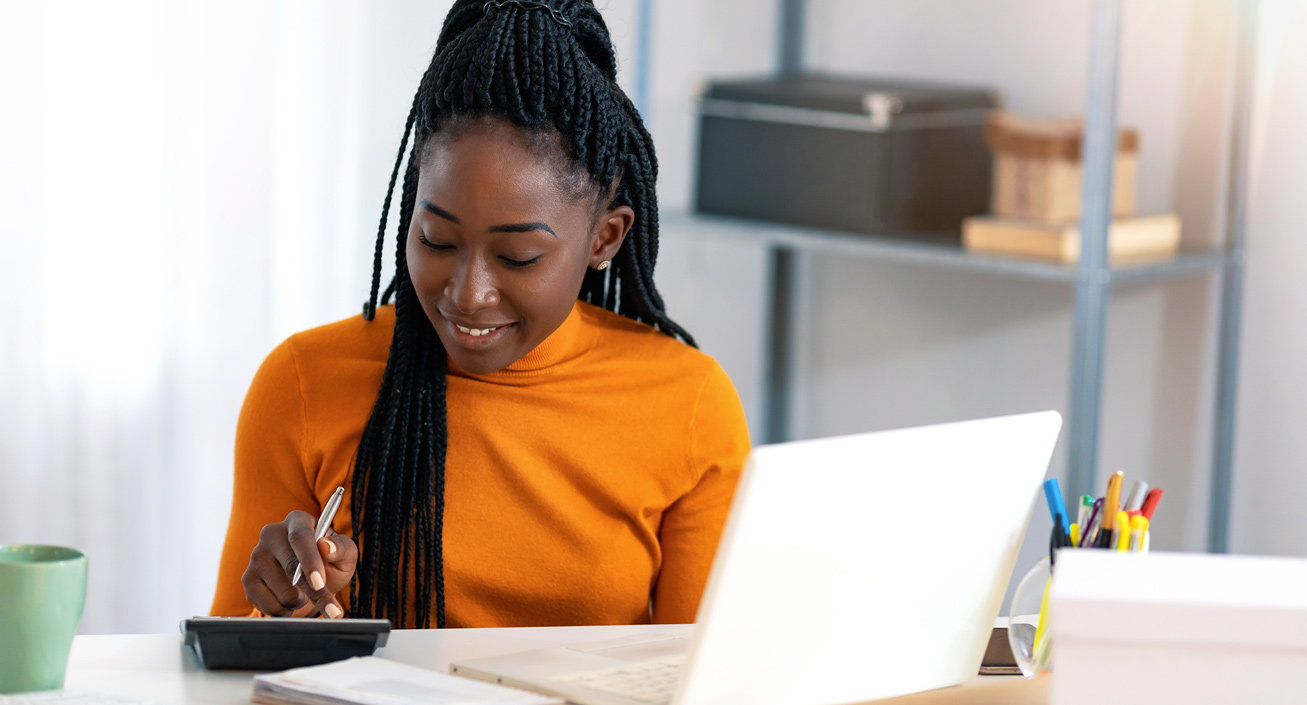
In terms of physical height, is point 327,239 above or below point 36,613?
above

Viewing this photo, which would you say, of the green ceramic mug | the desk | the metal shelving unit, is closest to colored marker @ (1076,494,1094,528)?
the desk

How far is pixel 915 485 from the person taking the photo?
0.80m

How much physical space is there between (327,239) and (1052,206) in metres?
1.07

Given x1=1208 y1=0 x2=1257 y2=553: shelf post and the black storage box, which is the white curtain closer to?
the black storage box

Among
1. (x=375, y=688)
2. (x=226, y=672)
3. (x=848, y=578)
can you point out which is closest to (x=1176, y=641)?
(x=848, y=578)

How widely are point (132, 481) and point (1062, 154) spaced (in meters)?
1.41

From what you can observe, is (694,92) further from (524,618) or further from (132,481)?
(524,618)

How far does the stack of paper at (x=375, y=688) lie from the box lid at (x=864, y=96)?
4.91ft

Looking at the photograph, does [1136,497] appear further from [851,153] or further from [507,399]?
[851,153]

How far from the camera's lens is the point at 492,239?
109 cm

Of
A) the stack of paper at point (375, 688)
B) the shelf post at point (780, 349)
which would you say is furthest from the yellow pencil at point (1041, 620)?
the shelf post at point (780, 349)

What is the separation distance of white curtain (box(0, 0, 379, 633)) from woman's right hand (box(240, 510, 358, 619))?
0.91m

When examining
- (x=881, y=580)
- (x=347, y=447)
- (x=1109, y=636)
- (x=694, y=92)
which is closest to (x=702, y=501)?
(x=347, y=447)

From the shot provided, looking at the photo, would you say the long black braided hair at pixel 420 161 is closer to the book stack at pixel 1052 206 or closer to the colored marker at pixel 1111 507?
the colored marker at pixel 1111 507
